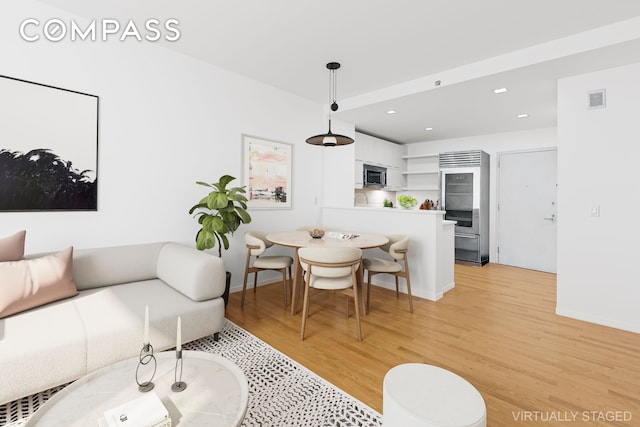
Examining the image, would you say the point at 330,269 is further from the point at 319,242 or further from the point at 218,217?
the point at 218,217

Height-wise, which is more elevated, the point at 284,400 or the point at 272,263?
the point at 272,263

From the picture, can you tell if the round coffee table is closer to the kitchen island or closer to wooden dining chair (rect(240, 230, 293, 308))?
wooden dining chair (rect(240, 230, 293, 308))

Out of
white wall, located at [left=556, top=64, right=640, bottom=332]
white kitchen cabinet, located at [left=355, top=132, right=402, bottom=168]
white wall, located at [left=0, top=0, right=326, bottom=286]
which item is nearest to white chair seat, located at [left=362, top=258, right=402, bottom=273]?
white wall, located at [left=0, top=0, right=326, bottom=286]

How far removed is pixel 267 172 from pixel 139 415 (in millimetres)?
3391

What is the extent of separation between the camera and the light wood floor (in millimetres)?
1852

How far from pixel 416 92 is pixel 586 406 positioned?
3.44m

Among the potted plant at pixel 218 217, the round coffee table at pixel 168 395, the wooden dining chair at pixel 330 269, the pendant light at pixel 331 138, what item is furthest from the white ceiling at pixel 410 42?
the round coffee table at pixel 168 395

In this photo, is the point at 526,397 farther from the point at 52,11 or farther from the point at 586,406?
the point at 52,11

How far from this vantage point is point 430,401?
4.03ft

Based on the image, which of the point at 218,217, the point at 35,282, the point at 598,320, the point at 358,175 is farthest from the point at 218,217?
the point at 598,320

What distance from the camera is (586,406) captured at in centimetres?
183

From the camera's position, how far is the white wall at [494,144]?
5.61m

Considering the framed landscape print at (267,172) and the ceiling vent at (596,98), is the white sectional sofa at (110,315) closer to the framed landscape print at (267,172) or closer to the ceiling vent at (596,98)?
the framed landscape print at (267,172)

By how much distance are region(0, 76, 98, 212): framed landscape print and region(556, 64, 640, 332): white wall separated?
473 centimetres
